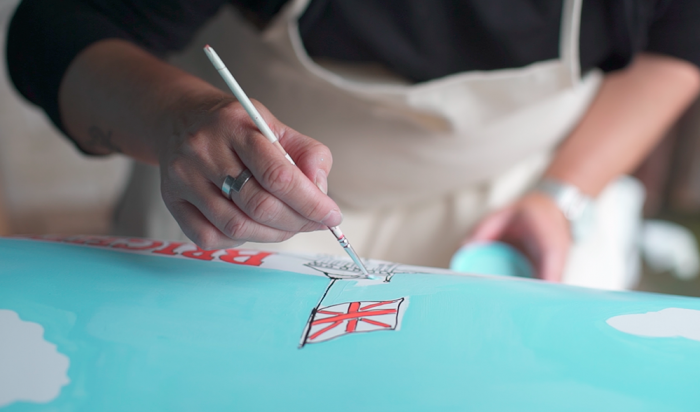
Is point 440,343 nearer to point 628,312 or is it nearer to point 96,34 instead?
point 628,312

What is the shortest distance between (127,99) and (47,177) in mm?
1018

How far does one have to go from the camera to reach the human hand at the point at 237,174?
296 millimetres

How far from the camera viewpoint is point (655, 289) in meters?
1.17

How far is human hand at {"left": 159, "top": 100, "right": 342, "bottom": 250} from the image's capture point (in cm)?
30

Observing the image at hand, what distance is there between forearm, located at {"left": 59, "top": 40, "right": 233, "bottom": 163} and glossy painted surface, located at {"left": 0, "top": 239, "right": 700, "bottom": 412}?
0.10 m

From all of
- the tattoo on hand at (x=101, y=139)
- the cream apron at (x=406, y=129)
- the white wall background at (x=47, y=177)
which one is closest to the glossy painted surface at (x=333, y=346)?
the tattoo on hand at (x=101, y=139)

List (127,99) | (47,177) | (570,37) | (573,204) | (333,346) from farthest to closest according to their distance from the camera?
(47,177)
(573,204)
(570,37)
(127,99)
(333,346)

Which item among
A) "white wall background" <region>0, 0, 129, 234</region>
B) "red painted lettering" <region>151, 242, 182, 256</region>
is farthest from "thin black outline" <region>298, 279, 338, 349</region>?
"white wall background" <region>0, 0, 129, 234</region>

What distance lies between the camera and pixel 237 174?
0.31 m

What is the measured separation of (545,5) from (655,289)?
2.94 feet

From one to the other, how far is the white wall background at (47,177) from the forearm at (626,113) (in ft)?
3.11

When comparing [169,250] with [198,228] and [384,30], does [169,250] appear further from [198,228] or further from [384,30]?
[384,30]

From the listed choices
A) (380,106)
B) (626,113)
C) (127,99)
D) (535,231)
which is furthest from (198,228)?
(626,113)

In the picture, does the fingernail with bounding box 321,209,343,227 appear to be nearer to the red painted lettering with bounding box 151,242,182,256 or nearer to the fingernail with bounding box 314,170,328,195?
the fingernail with bounding box 314,170,328,195
